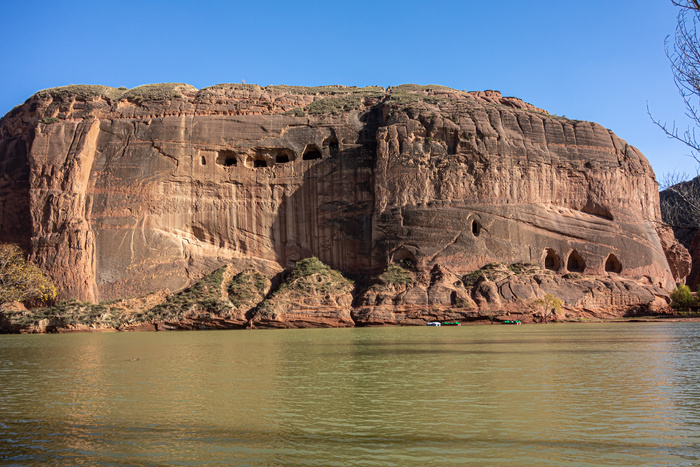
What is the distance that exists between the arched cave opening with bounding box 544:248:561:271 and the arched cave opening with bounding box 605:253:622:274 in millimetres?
3902

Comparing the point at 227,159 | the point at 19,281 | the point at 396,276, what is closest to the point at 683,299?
the point at 396,276

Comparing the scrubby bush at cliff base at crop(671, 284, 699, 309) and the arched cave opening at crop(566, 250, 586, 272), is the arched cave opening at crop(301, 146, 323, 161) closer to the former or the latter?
the arched cave opening at crop(566, 250, 586, 272)

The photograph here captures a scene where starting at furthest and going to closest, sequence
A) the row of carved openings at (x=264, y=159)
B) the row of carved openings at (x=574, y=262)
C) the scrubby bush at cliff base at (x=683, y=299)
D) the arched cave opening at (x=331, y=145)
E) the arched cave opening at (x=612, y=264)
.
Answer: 1. the row of carved openings at (x=264, y=159)
2. the arched cave opening at (x=331, y=145)
3. the arched cave opening at (x=612, y=264)
4. the row of carved openings at (x=574, y=262)
5. the scrubby bush at cliff base at (x=683, y=299)

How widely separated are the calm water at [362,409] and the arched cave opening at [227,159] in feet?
105

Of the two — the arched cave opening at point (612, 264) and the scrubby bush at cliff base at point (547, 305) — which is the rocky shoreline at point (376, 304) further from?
the arched cave opening at point (612, 264)

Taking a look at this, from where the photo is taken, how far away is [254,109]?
167ft

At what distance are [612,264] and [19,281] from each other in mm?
41389

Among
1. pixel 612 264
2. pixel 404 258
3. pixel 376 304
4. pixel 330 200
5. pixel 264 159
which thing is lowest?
pixel 376 304

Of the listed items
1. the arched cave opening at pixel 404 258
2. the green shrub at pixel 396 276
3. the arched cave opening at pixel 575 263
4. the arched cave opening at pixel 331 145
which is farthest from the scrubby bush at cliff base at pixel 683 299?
the arched cave opening at pixel 331 145

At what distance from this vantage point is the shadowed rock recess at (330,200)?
42.2m

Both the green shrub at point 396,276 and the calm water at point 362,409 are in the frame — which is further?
the green shrub at point 396,276

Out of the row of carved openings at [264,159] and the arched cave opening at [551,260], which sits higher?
the row of carved openings at [264,159]

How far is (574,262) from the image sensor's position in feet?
150

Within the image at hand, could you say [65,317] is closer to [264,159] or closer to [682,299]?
[264,159]
